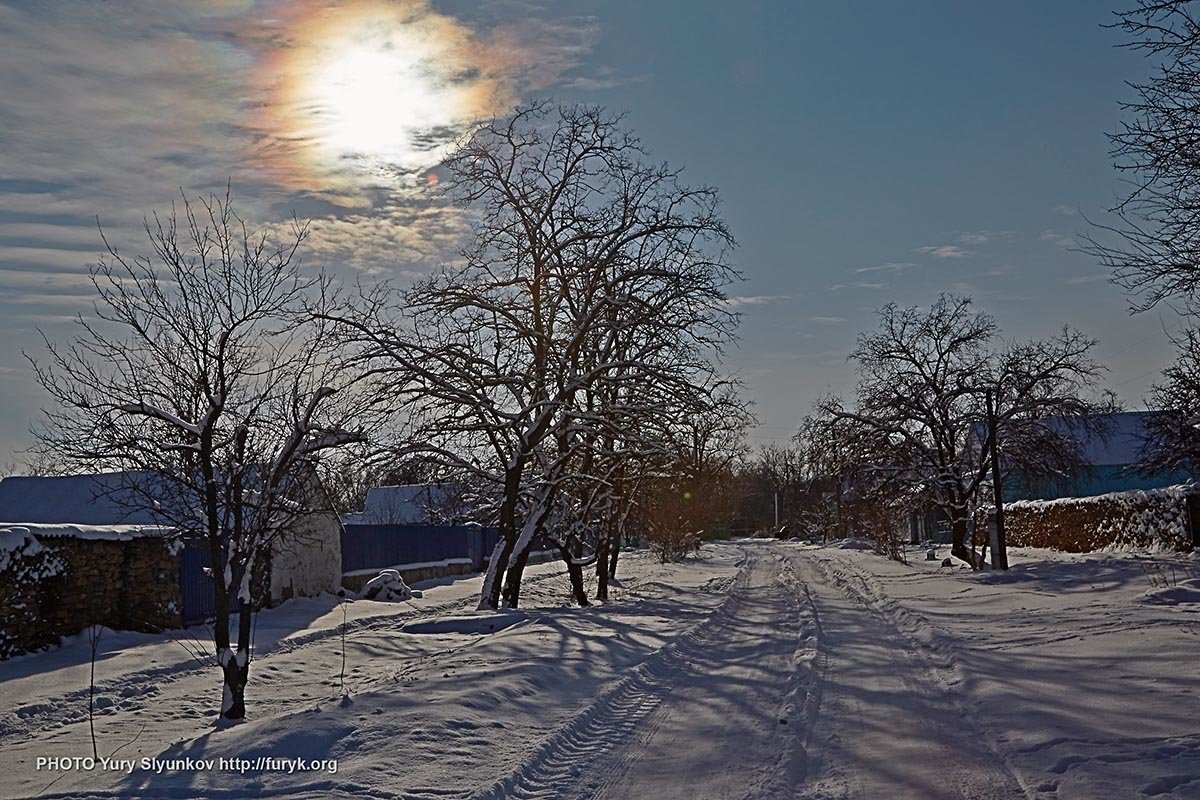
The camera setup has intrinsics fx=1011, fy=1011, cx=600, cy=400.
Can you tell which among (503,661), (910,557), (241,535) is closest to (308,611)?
(503,661)

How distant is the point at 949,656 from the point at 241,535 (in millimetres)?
9111

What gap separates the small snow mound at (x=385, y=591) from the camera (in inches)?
1176

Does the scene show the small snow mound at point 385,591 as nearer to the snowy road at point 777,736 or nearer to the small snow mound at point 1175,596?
the snowy road at point 777,736

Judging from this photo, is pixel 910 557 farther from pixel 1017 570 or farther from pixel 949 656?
pixel 949 656

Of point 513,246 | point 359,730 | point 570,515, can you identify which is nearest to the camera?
point 359,730

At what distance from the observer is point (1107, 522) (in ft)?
109

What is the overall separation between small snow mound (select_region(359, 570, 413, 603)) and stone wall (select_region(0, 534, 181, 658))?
28.8 feet

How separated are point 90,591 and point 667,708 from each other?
13.4 meters

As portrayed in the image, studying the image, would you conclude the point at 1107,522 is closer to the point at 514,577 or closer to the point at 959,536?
the point at 959,536

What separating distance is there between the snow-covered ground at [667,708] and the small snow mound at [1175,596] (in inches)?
2.5

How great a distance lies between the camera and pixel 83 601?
1875cm

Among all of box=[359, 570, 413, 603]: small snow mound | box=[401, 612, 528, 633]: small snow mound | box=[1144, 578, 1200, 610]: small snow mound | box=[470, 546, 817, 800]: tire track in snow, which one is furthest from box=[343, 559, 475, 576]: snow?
box=[1144, 578, 1200, 610]: small snow mound

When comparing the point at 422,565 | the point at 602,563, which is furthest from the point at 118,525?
the point at 422,565

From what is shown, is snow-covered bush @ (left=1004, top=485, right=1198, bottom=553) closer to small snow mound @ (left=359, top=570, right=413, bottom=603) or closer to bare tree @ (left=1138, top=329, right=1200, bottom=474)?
bare tree @ (left=1138, top=329, right=1200, bottom=474)
